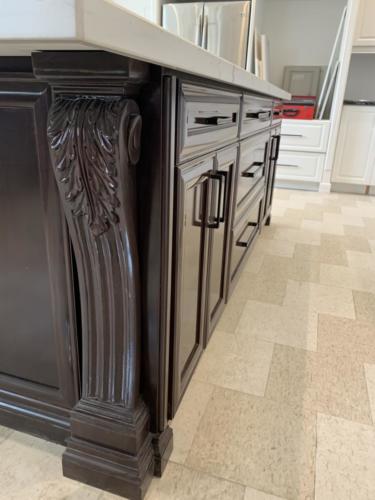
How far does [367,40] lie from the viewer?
3.61 m

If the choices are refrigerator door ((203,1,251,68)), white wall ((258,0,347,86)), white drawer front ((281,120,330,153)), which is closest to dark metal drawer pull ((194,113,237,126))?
refrigerator door ((203,1,251,68))

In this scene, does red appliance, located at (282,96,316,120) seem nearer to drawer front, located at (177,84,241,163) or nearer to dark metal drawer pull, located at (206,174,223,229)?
drawer front, located at (177,84,241,163)

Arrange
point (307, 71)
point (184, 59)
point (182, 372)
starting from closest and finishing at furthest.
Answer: point (184, 59) → point (182, 372) → point (307, 71)

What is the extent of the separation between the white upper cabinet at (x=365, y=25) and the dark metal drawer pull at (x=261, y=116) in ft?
7.98

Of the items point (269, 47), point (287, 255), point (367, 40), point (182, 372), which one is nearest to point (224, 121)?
point (182, 372)

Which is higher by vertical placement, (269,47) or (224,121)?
(269,47)

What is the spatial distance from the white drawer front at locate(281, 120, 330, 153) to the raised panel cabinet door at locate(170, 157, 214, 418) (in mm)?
3270

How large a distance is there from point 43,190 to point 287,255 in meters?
1.82

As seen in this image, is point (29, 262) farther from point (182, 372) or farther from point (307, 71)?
point (307, 71)

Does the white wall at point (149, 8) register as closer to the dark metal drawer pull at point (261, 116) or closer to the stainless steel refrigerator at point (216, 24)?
the stainless steel refrigerator at point (216, 24)

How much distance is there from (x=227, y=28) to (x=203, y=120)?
316 cm

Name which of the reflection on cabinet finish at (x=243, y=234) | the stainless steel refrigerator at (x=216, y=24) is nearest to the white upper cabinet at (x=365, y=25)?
the stainless steel refrigerator at (x=216, y=24)

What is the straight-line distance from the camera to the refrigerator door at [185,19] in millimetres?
3492

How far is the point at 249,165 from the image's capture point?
1.63m
